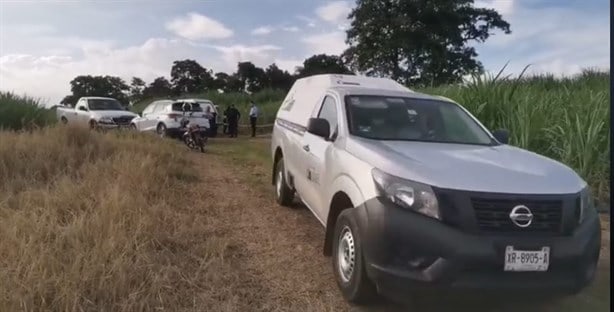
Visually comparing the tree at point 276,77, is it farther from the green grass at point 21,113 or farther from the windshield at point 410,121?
the windshield at point 410,121

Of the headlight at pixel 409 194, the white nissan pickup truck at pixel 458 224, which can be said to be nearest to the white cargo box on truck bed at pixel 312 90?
the white nissan pickup truck at pixel 458 224

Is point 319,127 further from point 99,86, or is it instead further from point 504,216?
point 99,86

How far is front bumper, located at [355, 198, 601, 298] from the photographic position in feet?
10.7

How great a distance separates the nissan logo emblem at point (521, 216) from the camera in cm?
336

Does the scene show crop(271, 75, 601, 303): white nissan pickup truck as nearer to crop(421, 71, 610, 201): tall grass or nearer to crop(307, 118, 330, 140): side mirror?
crop(307, 118, 330, 140): side mirror

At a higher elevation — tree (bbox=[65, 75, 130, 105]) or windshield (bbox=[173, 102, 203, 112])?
tree (bbox=[65, 75, 130, 105])

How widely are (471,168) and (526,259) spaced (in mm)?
695

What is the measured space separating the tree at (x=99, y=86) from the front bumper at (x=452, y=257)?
66795mm

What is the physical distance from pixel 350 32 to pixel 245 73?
72.0 ft

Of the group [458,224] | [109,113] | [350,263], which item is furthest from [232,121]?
[458,224]

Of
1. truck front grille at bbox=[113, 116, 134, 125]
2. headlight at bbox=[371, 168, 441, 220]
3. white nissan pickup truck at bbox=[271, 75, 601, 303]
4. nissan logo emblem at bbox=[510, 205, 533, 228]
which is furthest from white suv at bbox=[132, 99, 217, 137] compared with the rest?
nissan logo emblem at bbox=[510, 205, 533, 228]

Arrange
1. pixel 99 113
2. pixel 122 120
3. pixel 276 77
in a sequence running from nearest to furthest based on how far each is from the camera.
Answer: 1. pixel 99 113
2. pixel 122 120
3. pixel 276 77

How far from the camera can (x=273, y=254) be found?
526 centimetres

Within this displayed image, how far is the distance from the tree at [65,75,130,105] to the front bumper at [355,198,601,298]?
66.8m
